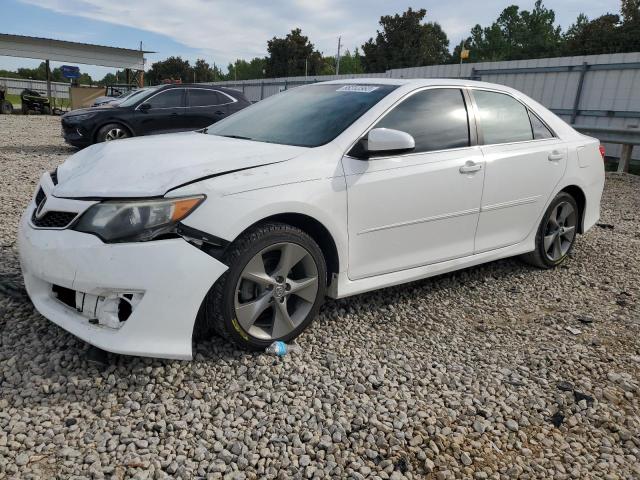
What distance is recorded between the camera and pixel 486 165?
12.5 ft

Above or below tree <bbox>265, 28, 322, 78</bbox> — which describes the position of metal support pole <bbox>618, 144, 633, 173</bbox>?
below

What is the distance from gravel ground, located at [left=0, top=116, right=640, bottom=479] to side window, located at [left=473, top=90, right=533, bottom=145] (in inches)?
52.6

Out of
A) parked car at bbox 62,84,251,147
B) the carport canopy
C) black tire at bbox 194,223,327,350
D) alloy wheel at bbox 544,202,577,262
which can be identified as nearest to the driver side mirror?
black tire at bbox 194,223,327,350

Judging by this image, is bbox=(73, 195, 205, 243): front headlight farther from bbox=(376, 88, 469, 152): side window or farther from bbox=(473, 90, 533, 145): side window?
bbox=(473, 90, 533, 145): side window

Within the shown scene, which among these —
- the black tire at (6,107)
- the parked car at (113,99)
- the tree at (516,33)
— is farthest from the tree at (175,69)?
the parked car at (113,99)

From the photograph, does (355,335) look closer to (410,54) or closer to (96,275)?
(96,275)

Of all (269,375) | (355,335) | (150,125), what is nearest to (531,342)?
(355,335)

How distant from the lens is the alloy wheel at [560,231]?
4582mm

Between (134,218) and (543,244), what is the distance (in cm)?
354

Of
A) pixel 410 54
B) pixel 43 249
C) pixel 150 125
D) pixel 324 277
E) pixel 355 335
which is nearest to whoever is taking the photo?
pixel 43 249

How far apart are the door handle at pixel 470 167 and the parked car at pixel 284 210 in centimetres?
1

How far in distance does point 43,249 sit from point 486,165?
2944 millimetres

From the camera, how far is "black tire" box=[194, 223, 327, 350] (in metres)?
2.67

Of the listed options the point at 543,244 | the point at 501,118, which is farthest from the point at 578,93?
the point at 501,118
